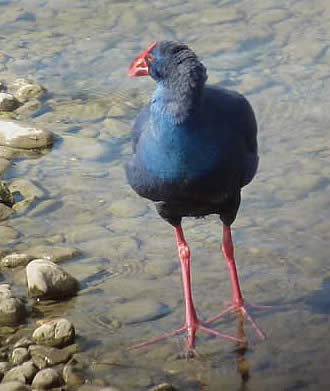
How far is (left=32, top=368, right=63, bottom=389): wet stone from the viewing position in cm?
450

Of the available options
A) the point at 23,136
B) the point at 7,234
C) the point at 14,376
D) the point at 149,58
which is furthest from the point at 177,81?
the point at 23,136

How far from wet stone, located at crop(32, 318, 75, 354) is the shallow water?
14 cm

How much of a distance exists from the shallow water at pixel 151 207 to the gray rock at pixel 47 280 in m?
0.09

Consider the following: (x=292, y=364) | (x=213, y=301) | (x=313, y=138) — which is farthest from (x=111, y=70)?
(x=292, y=364)

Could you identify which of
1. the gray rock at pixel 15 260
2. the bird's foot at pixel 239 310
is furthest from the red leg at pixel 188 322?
the gray rock at pixel 15 260

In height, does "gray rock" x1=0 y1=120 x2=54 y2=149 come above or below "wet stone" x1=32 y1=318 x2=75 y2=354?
below

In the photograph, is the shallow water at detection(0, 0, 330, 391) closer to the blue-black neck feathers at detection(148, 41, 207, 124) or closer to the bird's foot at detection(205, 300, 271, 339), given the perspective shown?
the bird's foot at detection(205, 300, 271, 339)

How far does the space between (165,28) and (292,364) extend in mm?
5994

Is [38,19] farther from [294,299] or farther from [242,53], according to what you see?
[294,299]

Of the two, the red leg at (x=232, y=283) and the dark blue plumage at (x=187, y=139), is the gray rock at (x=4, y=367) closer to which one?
the dark blue plumage at (x=187, y=139)

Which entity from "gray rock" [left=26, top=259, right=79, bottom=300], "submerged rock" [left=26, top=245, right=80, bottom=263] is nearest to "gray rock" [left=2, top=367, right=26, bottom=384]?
"gray rock" [left=26, top=259, right=79, bottom=300]

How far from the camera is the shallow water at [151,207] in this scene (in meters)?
4.99

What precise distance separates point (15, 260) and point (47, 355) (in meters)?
1.14

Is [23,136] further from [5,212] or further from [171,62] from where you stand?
[171,62]
